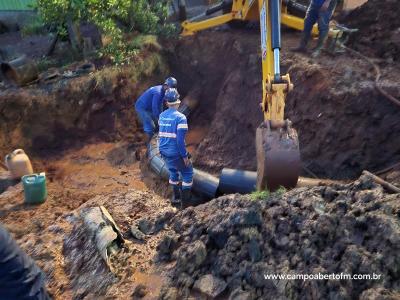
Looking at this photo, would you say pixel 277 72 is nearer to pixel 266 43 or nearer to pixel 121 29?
pixel 266 43

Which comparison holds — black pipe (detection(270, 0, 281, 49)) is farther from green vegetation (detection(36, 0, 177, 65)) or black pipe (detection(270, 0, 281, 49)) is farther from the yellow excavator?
green vegetation (detection(36, 0, 177, 65))

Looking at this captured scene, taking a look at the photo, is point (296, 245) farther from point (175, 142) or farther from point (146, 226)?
point (175, 142)

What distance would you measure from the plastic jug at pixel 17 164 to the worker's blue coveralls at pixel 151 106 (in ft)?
7.50

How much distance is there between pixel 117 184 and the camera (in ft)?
25.1

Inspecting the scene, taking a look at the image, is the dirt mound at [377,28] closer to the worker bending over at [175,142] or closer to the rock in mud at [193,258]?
the worker bending over at [175,142]

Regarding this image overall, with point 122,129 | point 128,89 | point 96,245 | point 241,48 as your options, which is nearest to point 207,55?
point 241,48

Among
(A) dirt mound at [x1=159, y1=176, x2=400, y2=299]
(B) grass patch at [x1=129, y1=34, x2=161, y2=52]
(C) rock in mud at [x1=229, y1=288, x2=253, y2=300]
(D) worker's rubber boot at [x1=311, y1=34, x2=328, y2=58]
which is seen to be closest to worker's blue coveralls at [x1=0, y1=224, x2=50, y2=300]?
(A) dirt mound at [x1=159, y1=176, x2=400, y2=299]

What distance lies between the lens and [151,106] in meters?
8.05

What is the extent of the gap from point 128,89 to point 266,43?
462 cm

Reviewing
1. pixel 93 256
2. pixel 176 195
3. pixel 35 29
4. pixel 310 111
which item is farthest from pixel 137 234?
pixel 35 29

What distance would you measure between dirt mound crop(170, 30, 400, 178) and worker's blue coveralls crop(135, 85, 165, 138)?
108 cm

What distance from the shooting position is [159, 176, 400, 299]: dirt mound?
3.17 m

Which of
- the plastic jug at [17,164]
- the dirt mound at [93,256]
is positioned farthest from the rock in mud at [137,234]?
the plastic jug at [17,164]

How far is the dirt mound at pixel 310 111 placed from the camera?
6590 mm
